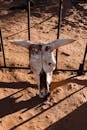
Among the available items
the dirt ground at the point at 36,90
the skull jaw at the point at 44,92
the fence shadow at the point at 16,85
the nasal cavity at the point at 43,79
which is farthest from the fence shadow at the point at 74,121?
the fence shadow at the point at 16,85

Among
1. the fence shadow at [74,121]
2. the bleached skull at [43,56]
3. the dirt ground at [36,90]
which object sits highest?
the bleached skull at [43,56]

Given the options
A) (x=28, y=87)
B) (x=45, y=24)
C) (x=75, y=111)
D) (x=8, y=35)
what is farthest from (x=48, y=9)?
(x=75, y=111)

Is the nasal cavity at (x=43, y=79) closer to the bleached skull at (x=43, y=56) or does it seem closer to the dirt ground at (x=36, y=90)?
the bleached skull at (x=43, y=56)

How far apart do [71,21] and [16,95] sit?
198 cm

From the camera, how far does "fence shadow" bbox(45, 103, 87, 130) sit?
13.4 ft

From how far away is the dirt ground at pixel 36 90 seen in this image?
4.16 meters

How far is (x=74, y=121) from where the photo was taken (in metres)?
4.18

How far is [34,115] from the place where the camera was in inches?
166

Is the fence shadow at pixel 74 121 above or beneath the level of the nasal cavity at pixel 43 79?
beneath

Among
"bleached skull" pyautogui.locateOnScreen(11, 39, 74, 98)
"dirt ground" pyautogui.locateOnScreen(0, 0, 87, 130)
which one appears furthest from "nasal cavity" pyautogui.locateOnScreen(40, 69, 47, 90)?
"dirt ground" pyautogui.locateOnScreen(0, 0, 87, 130)

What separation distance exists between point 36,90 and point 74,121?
2.21 ft

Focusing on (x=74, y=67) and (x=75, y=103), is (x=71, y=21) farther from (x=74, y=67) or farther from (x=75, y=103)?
(x=75, y=103)

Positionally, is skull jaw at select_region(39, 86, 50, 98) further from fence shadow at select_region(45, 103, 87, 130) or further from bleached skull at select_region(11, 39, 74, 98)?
fence shadow at select_region(45, 103, 87, 130)

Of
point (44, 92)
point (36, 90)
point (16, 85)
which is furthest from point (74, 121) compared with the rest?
point (16, 85)
